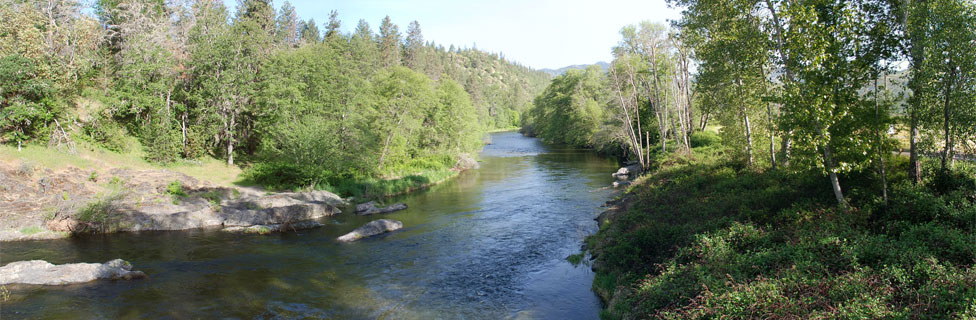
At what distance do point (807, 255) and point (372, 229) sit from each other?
17.6 meters

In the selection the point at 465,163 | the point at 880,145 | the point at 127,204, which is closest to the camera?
the point at 880,145

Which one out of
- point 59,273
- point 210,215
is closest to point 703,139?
point 210,215

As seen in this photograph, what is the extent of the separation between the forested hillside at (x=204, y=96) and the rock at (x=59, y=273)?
1664cm

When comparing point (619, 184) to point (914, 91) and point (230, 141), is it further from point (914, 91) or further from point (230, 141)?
point (230, 141)

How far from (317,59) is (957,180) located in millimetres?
41430

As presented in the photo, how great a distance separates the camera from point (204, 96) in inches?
1460

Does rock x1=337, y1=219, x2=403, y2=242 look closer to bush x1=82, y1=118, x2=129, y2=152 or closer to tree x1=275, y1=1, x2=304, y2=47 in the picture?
bush x1=82, y1=118, x2=129, y2=152

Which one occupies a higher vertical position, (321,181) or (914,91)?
(914,91)

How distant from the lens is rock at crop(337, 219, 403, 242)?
21725 millimetres

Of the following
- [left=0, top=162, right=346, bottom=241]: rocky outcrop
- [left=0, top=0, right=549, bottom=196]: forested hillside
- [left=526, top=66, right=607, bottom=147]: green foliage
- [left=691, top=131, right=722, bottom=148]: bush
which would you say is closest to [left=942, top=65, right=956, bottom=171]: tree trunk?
[left=0, top=162, right=346, bottom=241]: rocky outcrop

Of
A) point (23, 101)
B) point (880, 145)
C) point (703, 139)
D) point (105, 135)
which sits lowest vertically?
point (703, 139)

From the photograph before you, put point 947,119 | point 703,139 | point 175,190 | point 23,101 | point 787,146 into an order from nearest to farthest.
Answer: point 947,119 < point 787,146 < point 175,190 < point 23,101 < point 703,139

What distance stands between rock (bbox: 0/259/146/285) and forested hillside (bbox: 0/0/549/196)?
54.6ft

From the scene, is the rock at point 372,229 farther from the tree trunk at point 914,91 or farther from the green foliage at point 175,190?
the tree trunk at point 914,91
